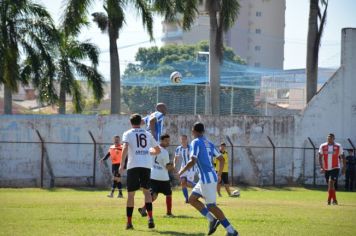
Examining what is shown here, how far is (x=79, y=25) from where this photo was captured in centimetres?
3766

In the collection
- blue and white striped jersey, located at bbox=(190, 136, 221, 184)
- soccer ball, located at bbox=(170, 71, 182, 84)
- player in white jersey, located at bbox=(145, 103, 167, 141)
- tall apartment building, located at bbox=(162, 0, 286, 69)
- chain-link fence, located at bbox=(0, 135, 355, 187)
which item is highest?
tall apartment building, located at bbox=(162, 0, 286, 69)

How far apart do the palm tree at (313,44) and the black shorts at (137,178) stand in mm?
25814

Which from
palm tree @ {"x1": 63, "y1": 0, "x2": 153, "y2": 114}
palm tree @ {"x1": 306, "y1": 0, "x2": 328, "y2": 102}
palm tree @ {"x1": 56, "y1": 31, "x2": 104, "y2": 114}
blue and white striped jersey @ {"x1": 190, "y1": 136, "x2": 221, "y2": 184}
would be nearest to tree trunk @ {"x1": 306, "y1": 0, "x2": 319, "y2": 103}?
palm tree @ {"x1": 306, "y1": 0, "x2": 328, "y2": 102}

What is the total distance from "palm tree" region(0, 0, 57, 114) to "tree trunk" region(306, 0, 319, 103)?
13039 mm

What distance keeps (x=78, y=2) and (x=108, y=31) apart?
2.85 metres

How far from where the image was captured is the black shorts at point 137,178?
1541cm

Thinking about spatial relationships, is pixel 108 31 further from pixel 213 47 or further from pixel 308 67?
pixel 308 67

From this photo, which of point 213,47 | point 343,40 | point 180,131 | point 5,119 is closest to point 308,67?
point 343,40

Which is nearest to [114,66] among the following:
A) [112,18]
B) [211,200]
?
[112,18]

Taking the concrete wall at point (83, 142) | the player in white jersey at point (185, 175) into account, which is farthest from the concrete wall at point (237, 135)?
the player in white jersey at point (185, 175)

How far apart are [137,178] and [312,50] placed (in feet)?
85.8

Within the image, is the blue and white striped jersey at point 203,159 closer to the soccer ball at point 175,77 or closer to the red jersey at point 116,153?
the red jersey at point 116,153

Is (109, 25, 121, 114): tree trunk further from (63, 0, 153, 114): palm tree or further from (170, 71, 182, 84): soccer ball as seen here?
(170, 71, 182, 84): soccer ball

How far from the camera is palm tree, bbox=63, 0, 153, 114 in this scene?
36.8 m
